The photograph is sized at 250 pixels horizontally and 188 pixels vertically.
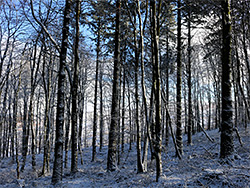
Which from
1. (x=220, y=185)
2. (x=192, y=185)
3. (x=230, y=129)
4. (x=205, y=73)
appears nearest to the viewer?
(x=220, y=185)

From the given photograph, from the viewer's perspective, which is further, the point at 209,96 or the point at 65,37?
the point at 209,96

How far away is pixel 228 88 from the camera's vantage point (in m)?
5.77

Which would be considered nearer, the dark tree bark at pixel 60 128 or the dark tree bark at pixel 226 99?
→ the dark tree bark at pixel 226 99

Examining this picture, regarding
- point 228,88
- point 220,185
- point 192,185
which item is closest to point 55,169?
point 192,185

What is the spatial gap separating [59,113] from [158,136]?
14.0ft

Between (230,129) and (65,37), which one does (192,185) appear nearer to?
(230,129)

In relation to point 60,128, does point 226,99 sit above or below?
above

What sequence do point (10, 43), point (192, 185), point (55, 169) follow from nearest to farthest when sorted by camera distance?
point (192, 185) → point (55, 169) → point (10, 43)

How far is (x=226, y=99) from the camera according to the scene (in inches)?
227

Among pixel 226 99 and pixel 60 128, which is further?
pixel 60 128

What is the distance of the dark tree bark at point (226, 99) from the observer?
546 cm

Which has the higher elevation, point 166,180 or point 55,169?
point 166,180

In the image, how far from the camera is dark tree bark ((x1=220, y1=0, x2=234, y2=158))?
5461mm

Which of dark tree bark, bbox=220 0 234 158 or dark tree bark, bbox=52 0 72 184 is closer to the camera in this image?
dark tree bark, bbox=220 0 234 158
